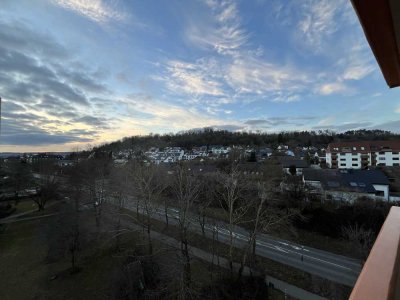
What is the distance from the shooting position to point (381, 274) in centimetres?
115

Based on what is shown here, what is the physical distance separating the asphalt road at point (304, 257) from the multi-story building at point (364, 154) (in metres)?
34.3

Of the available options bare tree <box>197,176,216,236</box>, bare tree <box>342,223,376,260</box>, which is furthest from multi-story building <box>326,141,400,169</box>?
bare tree <box>197,176,216,236</box>

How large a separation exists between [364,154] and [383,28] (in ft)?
179

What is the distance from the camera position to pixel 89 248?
20.3 metres

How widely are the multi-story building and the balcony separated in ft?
171

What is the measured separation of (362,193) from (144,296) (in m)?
23.2

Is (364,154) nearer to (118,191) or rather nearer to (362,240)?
(362,240)

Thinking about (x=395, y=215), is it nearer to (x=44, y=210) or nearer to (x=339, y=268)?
(x=339, y=268)

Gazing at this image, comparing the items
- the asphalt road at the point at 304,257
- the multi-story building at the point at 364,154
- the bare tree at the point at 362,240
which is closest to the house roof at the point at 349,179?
the bare tree at the point at 362,240

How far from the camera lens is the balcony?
983 mm

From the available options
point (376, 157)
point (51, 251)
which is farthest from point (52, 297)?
point (376, 157)

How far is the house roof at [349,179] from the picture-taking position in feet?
86.6

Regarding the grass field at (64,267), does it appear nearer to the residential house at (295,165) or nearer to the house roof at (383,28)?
the house roof at (383,28)

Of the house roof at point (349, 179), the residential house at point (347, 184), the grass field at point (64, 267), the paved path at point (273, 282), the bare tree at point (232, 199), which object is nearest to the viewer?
the paved path at point (273, 282)
